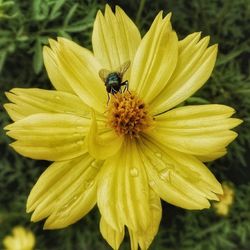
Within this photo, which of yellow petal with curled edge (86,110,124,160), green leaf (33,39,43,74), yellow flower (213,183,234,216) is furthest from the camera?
yellow flower (213,183,234,216)

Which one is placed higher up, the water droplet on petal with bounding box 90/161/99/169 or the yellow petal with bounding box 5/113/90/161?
the yellow petal with bounding box 5/113/90/161

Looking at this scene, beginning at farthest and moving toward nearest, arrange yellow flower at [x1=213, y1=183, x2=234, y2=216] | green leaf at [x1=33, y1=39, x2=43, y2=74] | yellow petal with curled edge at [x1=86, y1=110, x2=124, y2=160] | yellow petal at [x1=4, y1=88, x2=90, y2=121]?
yellow flower at [x1=213, y1=183, x2=234, y2=216]
green leaf at [x1=33, y1=39, x2=43, y2=74]
yellow petal at [x1=4, y1=88, x2=90, y2=121]
yellow petal with curled edge at [x1=86, y1=110, x2=124, y2=160]

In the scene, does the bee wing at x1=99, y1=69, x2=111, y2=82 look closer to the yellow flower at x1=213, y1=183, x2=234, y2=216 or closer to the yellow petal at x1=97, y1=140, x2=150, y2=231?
the yellow petal at x1=97, y1=140, x2=150, y2=231

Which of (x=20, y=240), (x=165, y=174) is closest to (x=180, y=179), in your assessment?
(x=165, y=174)

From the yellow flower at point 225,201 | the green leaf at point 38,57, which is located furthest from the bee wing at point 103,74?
the yellow flower at point 225,201

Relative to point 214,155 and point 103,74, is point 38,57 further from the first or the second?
point 214,155

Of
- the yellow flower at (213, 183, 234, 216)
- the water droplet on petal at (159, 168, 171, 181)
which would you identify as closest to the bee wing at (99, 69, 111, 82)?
the water droplet on petal at (159, 168, 171, 181)

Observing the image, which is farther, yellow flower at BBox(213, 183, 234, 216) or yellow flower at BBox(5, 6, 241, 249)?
yellow flower at BBox(213, 183, 234, 216)
